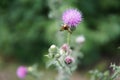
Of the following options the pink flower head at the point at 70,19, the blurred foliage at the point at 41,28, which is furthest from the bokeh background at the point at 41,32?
the pink flower head at the point at 70,19

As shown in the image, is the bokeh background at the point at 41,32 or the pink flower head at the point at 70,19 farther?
the bokeh background at the point at 41,32

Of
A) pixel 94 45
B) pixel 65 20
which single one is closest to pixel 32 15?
pixel 94 45

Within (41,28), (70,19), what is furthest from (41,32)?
(70,19)

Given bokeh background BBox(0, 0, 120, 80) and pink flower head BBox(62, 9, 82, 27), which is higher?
bokeh background BBox(0, 0, 120, 80)

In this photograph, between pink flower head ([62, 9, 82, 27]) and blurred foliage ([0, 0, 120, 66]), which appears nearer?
pink flower head ([62, 9, 82, 27])

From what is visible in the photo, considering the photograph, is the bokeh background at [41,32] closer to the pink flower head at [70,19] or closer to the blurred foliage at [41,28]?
the blurred foliage at [41,28]

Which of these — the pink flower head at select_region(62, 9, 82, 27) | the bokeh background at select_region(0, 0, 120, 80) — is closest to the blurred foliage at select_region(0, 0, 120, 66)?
the bokeh background at select_region(0, 0, 120, 80)

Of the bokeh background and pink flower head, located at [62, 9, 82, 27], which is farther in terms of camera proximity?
the bokeh background

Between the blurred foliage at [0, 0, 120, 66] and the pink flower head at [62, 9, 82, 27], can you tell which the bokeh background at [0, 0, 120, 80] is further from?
the pink flower head at [62, 9, 82, 27]
